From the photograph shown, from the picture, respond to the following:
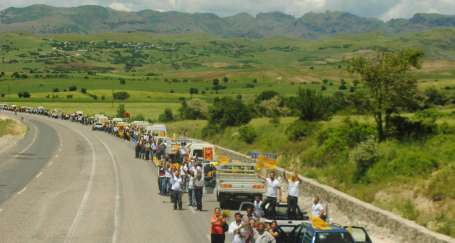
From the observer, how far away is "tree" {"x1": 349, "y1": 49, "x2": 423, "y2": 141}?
32.3 metres

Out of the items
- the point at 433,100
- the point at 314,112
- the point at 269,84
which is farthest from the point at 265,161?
the point at 269,84

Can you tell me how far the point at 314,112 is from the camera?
A: 46969mm

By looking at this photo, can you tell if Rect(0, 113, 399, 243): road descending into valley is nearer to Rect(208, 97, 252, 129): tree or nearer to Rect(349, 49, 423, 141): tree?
Rect(349, 49, 423, 141): tree

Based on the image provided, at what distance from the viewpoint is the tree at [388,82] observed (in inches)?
1271

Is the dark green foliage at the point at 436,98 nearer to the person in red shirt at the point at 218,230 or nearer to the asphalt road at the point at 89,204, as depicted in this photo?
the asphalt road at the point at 89,204

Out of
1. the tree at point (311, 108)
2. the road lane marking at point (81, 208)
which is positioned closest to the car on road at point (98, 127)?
the road lane marking at point (81, 208)

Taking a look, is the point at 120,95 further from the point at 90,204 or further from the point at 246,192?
the point at 246,192

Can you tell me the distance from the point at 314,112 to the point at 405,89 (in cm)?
1471

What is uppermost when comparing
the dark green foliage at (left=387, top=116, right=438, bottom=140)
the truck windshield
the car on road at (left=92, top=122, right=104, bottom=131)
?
the truck windshield

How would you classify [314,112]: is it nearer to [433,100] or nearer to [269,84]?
[433,100]

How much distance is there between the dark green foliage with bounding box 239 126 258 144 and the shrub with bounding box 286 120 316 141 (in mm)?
5917

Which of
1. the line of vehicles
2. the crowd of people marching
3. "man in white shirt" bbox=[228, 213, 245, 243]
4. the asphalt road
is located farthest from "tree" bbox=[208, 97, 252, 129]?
"man in white shirt" bbox=[228, 213, 245, 243]

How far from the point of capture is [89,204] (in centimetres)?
2688

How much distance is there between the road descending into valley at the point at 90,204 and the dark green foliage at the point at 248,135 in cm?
745
